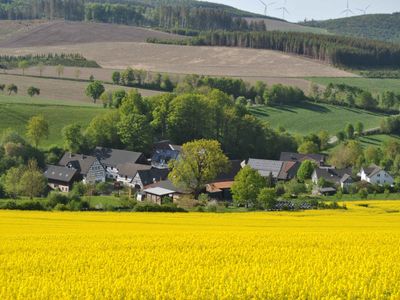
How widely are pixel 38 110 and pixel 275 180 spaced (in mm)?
37584

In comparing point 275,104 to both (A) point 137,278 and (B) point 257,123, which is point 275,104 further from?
(A) point 137,278

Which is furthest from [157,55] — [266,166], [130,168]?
[130,168]

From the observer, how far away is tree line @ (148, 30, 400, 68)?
584ft

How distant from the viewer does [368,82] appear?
14825 cm

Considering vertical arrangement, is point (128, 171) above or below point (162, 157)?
below

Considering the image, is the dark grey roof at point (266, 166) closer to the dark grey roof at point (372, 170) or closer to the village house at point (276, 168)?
the village house at point (276, 168)

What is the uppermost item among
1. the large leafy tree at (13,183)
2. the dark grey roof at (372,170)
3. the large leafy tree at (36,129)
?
the large leafy tree at (36,129)

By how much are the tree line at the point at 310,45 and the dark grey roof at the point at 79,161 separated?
348ft

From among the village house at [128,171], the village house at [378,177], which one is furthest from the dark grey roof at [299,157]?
the village house at [128,171]

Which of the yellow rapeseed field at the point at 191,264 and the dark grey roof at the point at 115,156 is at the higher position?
the yellow rapeseed field at the point at 191,264

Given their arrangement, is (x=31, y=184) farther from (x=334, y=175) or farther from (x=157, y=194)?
(x=334, y=175)

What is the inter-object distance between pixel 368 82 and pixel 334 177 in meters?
72.4

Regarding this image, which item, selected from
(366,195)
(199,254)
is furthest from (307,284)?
(366,195)

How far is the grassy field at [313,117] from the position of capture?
364 ft
